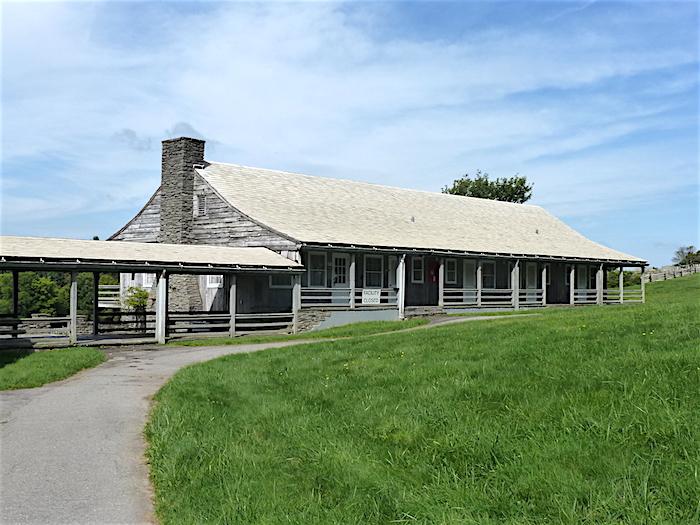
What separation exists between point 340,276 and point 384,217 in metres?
5.78

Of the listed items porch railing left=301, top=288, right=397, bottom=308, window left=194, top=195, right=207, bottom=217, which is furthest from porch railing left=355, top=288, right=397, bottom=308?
window left=194, top=195, right=207, bottom=217

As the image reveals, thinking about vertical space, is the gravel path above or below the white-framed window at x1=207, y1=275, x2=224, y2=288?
below

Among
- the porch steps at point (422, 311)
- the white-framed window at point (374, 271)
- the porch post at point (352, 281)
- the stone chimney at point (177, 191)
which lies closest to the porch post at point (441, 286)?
the porch steps at point (422, 311)

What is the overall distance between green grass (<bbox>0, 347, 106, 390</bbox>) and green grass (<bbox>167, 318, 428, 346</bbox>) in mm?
4172

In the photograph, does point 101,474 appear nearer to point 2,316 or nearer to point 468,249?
point 2,316

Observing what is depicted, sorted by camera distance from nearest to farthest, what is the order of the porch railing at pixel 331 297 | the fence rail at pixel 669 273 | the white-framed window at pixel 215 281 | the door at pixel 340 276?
the porch railing at pixel 331 297
the white-framed window at pixel 215 281
the door at pixel 340 276
the fence rail at pixel 669 273

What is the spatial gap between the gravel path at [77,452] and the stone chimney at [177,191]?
17.9 m

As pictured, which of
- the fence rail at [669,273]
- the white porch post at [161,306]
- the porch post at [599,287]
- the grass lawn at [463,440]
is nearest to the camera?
the grass lawn at [463,440]

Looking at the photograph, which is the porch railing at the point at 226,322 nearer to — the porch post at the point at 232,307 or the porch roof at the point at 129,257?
the porch post at the point at 232,307

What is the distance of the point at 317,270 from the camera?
30984mm

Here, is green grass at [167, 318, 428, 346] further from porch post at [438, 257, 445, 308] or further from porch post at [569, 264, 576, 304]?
porch post at [569, 264, 576, 304]

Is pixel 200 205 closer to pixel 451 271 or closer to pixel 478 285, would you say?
pixel 451 271

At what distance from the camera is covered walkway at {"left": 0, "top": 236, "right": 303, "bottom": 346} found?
2148 cm

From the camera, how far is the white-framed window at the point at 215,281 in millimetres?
30688
